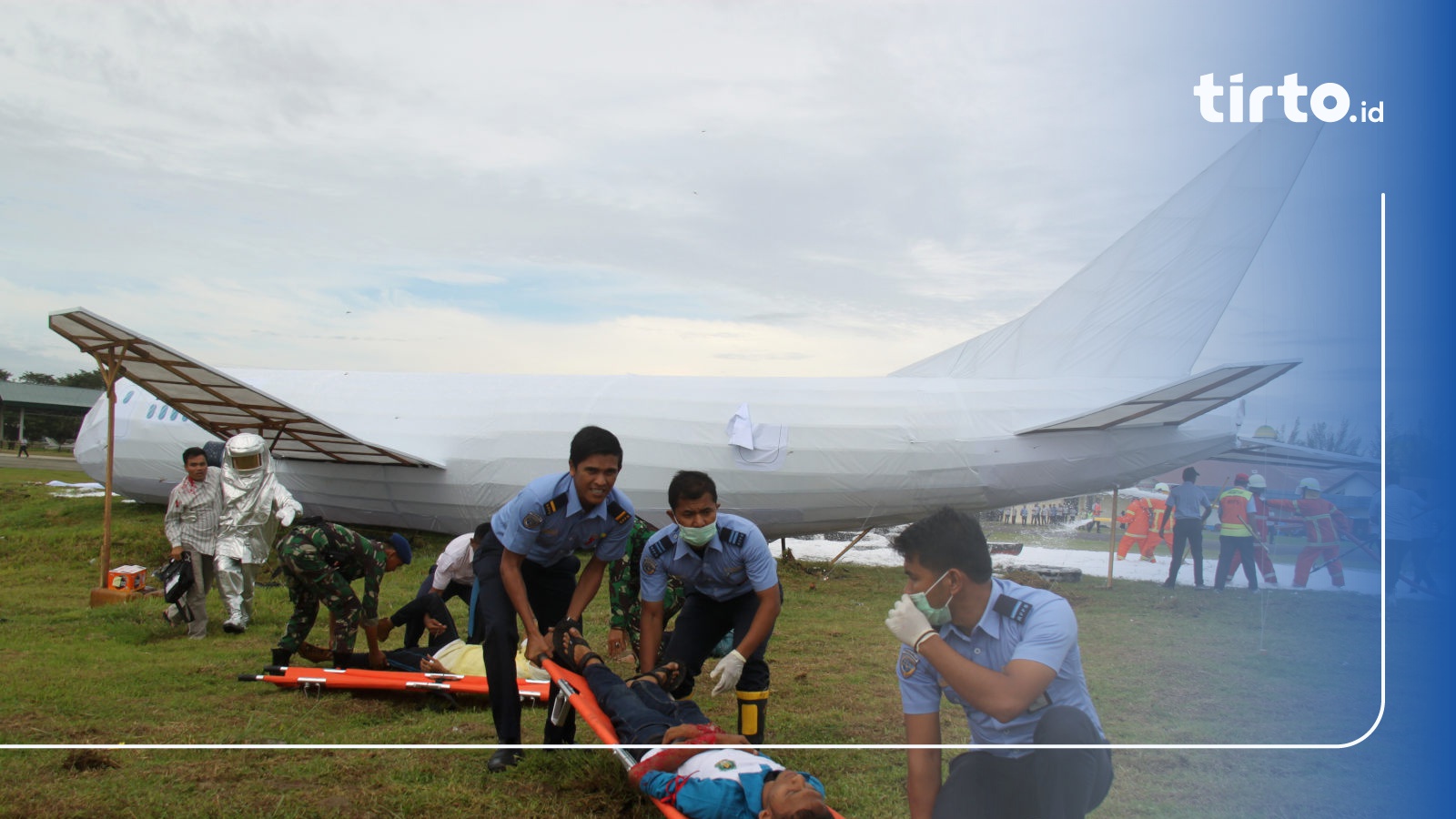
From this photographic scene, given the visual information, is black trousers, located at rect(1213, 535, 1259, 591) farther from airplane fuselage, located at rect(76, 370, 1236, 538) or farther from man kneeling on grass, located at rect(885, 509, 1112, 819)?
man kneeling on grass, located at rect(885, 509, 1112, 819)

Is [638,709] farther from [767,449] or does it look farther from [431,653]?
[767,449]

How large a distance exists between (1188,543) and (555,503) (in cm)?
895

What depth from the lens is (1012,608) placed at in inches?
122

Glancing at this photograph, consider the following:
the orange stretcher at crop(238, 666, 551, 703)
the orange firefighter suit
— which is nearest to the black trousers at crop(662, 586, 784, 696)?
the orange stretcher at crop(238, 666, 551, 703)

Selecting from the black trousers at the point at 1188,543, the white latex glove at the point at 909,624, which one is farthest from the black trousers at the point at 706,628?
the black trousers at the point at 1188,543

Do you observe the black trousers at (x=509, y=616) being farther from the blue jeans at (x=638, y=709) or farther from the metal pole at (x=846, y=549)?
the metal pole at (x=846, y=549)

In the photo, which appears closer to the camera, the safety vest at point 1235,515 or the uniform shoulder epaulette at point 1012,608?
the uniform shoulder epaulette at point 1012,608

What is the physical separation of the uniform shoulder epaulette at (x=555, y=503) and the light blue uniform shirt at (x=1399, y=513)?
367 cm

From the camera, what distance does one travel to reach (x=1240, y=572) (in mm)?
10742

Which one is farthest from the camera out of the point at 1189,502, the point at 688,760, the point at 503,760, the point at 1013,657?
the point at 1189,502

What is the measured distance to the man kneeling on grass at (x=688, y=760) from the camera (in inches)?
132

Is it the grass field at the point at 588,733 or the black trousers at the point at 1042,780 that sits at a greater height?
the black trousers at the point at 1042,780

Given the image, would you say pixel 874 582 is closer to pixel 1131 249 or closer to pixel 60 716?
pixel 1131 249

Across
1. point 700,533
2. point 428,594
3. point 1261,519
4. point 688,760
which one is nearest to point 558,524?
point 700,533
